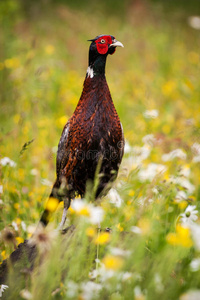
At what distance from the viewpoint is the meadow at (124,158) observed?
1448 millimetres

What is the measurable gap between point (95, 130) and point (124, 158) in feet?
2.60

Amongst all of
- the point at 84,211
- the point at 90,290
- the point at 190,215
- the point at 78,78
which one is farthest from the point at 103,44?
the point at 78,78

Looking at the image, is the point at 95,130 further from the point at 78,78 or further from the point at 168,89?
the point at 78,78

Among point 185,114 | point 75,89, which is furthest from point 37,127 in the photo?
point 185,114

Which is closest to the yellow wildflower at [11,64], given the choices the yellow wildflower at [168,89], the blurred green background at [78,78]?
the blurred green background at [78,78]

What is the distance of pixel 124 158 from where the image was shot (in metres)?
3.11

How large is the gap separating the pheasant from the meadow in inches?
8.2

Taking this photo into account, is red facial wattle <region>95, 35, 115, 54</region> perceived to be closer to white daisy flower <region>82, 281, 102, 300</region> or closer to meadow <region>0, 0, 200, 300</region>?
meadow <region>0, 0, 200, 300</region>

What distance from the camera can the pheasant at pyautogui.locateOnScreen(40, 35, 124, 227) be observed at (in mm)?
2426

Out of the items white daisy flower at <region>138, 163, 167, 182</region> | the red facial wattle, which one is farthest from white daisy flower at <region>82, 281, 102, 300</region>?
the red facial wattle

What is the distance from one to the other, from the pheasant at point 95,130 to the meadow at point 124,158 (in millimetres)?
209

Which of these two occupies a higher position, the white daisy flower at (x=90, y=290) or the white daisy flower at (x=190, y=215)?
the white daisy flower at (x=190, y=215)

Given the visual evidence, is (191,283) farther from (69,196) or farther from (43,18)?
(43,18)

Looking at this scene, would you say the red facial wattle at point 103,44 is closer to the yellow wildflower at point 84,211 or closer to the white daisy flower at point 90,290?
the yellow wildflower at point 84,211
